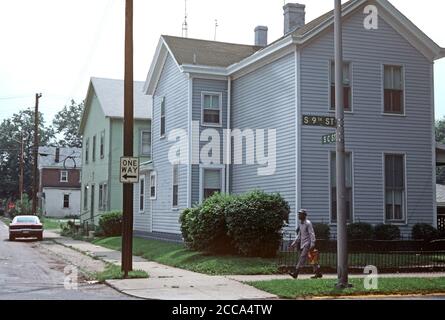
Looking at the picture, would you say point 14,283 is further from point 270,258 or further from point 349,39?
point 349,39

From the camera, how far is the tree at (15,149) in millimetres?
97812

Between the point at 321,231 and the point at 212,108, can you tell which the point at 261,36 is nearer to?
the point at 212,108

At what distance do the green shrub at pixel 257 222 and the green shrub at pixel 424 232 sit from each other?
6.02m

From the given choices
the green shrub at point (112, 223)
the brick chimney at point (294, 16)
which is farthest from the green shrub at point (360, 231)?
the green shrub at point (112, 223)

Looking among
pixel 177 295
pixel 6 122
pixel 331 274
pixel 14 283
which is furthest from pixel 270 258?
pixel 6 122

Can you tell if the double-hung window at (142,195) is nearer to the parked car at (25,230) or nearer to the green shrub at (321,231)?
the parked car at (25,230)

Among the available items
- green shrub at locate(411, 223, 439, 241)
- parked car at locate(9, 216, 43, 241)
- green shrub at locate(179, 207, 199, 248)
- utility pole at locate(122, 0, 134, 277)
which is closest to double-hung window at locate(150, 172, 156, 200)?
parked car at locate(9, 216, 43, 241)

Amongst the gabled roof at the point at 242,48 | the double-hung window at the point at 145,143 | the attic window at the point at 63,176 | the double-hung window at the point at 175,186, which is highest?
the gabled roof at the point at 242,48

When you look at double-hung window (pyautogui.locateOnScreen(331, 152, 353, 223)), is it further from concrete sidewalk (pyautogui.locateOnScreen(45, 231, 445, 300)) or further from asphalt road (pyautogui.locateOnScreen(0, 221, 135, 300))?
asphalt road (pyautogui.locateOnScreen(0, 221, 135, 300))

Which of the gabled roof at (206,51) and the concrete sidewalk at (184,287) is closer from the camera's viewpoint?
the concrete sidewalk at (184,287)

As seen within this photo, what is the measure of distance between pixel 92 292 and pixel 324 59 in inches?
485

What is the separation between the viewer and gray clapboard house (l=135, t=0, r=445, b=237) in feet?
69.2

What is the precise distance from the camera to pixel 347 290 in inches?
502
